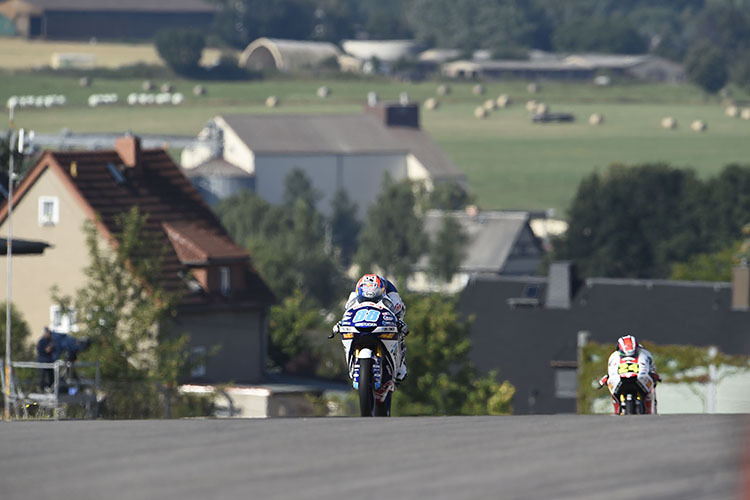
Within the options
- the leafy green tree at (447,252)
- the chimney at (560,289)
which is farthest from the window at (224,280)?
the leafy green tree at (447,252)

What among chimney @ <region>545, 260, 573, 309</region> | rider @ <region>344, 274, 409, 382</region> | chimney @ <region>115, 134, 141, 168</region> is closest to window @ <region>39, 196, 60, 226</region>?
chimney @ <region>115, 134, 141, 168</region>

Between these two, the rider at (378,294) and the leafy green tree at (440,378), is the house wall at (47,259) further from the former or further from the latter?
the rider at (378,294)

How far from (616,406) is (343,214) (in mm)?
167290

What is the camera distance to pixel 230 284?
220 ft

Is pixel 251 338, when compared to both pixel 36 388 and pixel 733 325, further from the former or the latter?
pixel 36 388

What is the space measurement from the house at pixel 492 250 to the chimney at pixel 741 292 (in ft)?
288

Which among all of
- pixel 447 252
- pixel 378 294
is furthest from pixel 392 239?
pixel 378 294

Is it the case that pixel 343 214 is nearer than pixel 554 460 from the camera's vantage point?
No

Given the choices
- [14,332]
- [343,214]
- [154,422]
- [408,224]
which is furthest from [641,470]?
[343,214]

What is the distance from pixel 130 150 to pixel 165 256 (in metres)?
7.00

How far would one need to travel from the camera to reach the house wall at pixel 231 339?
64.3m

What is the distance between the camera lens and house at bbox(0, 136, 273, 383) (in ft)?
213

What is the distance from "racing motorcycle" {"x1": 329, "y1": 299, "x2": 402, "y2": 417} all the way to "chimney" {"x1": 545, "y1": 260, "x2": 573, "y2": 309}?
186ft

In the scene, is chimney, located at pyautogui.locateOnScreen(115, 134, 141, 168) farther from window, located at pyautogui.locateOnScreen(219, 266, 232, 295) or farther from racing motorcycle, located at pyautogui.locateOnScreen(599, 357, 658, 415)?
racing motorcycle, located at pyautogui.locateOnScreen(599, 357, 658, 415)
